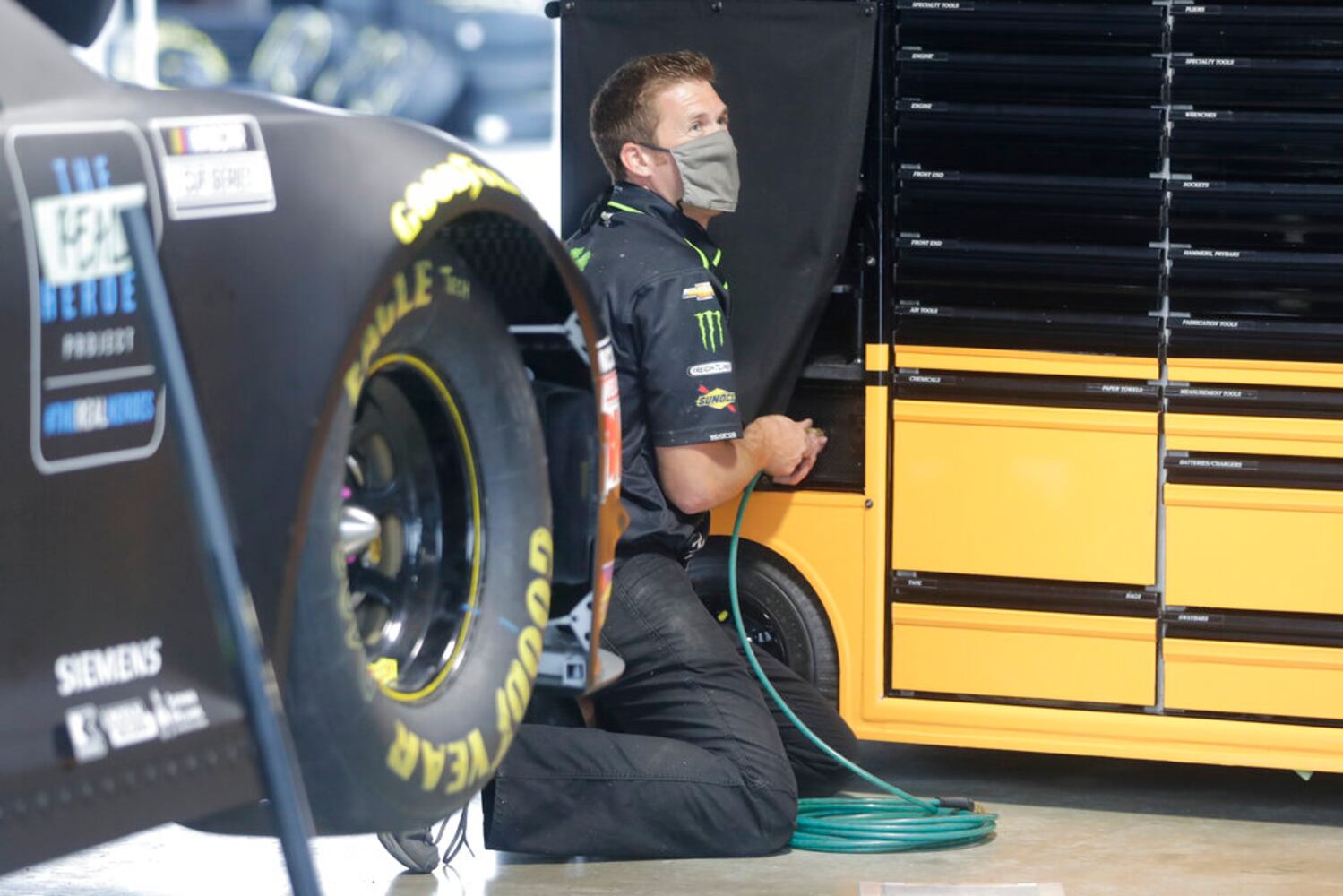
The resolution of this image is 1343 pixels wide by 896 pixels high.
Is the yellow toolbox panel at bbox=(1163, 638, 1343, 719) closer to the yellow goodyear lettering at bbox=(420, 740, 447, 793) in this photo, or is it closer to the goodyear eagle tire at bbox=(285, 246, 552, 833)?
the goodyear eagle tire at bbox=(285, 246, 552, 833)

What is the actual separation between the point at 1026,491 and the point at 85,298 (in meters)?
3.04

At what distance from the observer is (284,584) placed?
5.38 feet

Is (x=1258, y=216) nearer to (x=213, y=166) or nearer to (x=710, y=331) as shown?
(x=710, y=331)

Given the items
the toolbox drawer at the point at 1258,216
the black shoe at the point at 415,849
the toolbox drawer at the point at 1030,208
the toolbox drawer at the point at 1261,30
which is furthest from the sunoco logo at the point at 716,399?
the toolbox drawer at the point at 1261,30

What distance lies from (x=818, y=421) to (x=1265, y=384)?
1.06 m

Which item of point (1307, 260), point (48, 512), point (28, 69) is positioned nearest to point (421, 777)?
point (48, 512)

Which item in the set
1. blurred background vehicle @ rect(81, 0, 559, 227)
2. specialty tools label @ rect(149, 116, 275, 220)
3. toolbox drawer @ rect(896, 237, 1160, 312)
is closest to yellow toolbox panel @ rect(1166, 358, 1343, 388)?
toolbox drawer @ rect(896, 237, 1160, 312)

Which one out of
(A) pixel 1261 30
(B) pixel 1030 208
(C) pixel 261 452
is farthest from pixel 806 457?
(C) pixel 261 452

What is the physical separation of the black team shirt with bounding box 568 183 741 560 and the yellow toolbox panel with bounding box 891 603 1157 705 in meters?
0.74

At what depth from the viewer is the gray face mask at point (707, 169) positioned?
3.81 m

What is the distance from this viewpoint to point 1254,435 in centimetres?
409

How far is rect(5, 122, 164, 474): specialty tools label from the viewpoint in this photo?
143cm

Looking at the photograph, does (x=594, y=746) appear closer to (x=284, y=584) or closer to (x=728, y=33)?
(x=728, y=33)

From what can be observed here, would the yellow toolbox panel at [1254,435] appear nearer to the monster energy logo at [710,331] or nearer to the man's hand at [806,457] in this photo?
the man's hand at [806,457]
